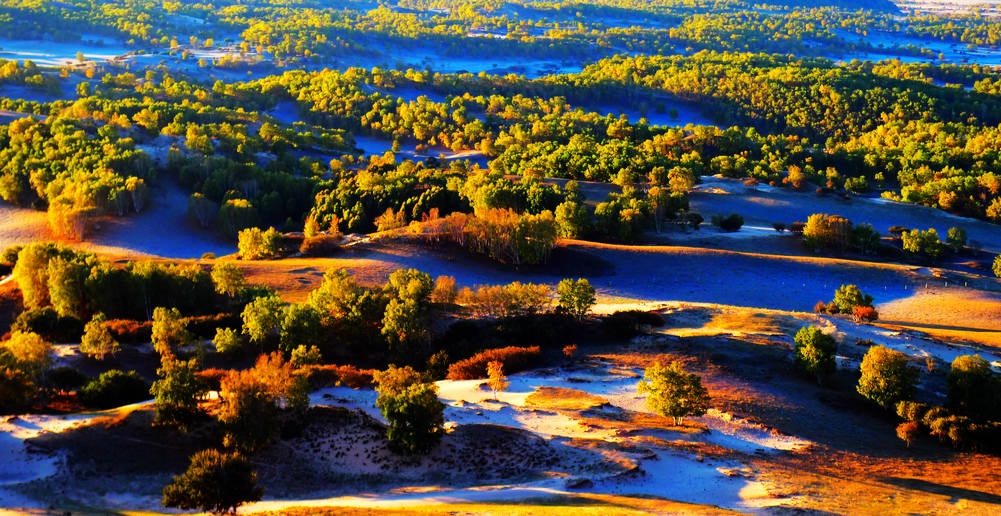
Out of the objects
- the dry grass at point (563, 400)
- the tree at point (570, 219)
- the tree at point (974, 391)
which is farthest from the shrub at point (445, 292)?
the tree at point (974, 391)

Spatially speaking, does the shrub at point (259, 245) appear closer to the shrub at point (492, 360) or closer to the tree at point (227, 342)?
the tree at point (227, 342)

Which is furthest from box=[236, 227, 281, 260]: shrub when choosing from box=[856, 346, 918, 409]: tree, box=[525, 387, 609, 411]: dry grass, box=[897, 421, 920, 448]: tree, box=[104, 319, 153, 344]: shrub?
box=[897, 421, 920, 448]: tree

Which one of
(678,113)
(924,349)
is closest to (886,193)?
(924,349)

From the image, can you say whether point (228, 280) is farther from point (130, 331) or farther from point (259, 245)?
point (259, 245)

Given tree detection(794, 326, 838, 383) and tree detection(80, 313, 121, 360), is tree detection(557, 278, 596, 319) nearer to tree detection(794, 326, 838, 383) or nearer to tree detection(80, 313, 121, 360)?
tree detection(794, 326, 838, 383)

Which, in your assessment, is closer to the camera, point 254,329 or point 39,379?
point 39,379

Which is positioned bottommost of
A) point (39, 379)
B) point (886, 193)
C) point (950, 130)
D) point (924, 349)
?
point (39, 379)

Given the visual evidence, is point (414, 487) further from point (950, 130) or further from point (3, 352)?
point (950, 130)
